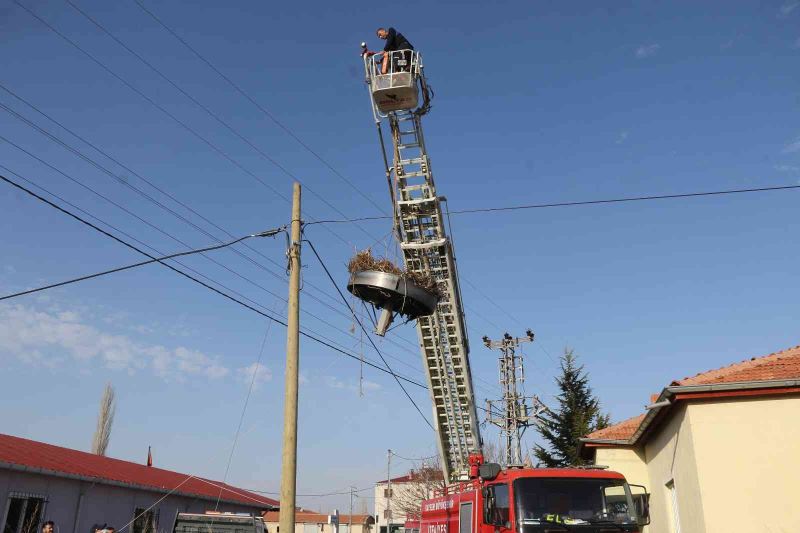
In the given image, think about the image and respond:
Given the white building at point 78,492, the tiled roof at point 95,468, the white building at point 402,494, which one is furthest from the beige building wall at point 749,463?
the white building at point 402,494

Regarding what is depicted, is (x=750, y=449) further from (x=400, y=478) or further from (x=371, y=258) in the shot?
(x=400, y=478)

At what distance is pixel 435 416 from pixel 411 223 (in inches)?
172

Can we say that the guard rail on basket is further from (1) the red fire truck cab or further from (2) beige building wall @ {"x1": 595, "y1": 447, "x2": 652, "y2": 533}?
(2) beige building wall @ {"x1": 595, "y1": 447, "x2": 652, "y2": 533}

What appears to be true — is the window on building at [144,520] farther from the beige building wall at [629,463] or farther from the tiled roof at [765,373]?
the tiled roof at [765,373]

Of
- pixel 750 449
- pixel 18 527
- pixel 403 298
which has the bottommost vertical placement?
pixel 18 527

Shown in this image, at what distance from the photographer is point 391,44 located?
12.9 metres

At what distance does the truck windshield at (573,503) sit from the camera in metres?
8.83

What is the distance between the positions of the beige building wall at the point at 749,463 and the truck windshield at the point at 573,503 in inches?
94.0

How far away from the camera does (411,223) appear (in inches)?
546

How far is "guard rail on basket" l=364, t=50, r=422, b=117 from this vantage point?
12.7 meters

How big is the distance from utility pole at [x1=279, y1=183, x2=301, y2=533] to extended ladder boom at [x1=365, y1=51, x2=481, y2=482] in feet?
9.05

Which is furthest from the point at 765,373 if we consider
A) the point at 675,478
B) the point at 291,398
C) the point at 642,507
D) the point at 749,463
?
the point at 291,398

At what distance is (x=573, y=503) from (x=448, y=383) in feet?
17.2

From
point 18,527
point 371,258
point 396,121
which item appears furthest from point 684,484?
point 18,527
